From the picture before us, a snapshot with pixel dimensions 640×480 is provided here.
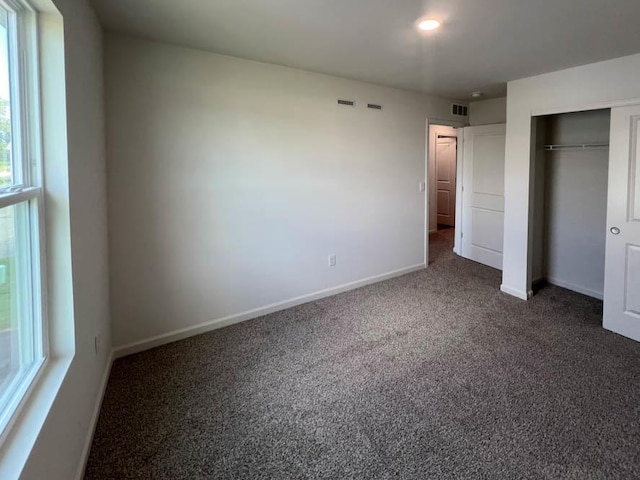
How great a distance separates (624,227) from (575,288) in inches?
54.2

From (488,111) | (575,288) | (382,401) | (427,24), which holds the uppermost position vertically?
(488,111)

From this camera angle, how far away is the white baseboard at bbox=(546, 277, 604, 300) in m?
4.11

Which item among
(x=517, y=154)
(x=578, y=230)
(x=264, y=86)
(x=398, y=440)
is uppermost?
(x=264, y=86)

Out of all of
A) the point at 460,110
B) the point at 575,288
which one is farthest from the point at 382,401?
the point at 460,110

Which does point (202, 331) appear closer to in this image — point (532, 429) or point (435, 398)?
point (435, 398)

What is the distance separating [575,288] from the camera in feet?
14.2

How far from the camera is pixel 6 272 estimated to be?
141 centimetres

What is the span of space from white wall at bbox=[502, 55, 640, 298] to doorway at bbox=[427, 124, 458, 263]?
3.48m

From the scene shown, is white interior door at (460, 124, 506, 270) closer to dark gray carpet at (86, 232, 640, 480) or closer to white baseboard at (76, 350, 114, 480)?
dark gray carpet at (86, 232, 640, 480)

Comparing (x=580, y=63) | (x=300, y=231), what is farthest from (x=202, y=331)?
(x=580, y=63)

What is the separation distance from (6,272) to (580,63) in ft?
14.4

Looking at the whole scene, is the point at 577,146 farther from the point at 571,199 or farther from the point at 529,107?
the point at 529,107

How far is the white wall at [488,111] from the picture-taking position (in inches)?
199

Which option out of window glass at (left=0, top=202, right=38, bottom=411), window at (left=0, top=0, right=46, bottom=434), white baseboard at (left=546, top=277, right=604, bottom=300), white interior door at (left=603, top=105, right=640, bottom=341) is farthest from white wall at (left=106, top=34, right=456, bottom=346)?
white interior door at (left=603, top=105, right=640, bottom=341)
